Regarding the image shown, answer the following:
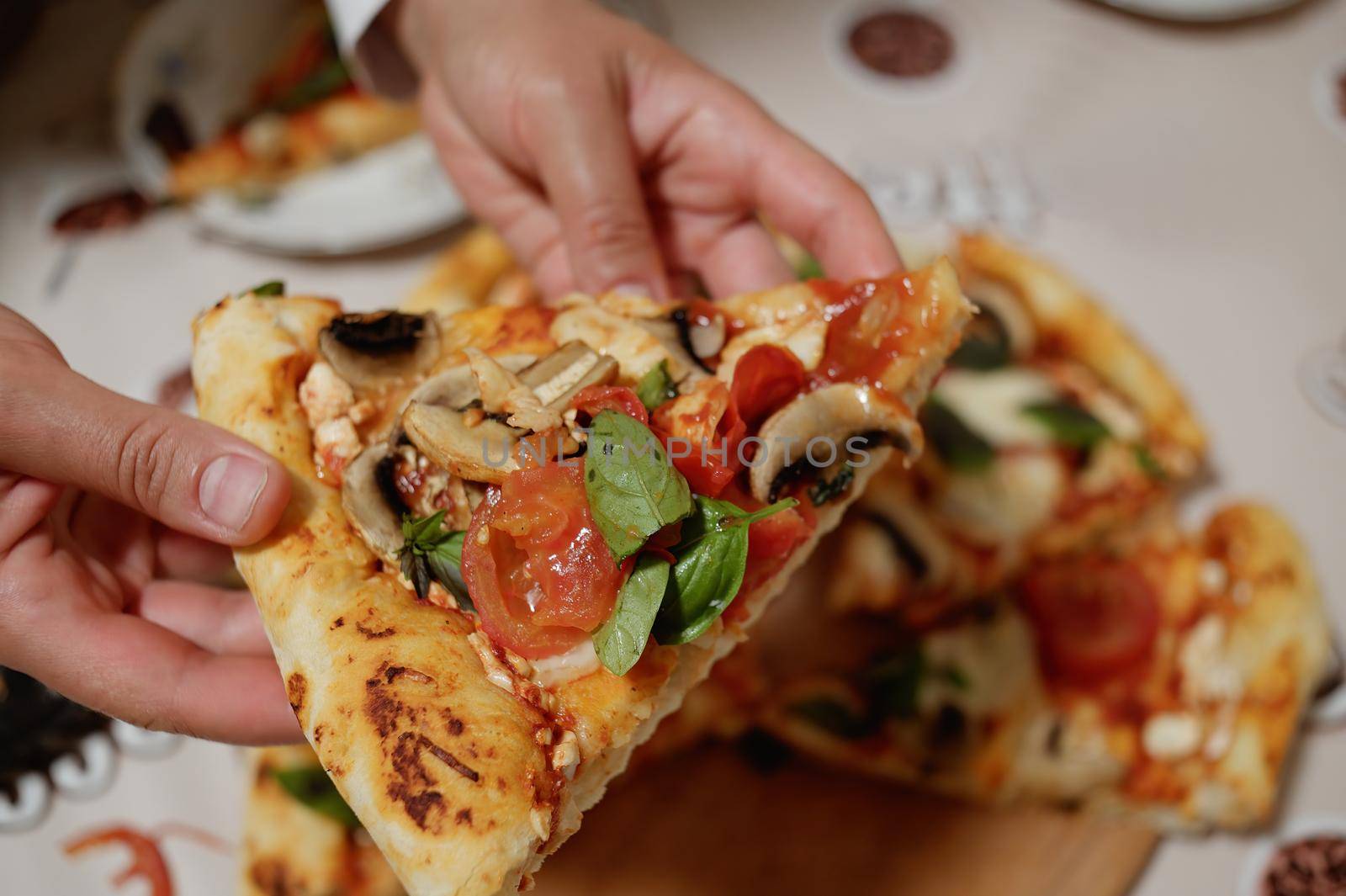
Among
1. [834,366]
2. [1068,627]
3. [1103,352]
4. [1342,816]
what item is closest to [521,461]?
[834,366]

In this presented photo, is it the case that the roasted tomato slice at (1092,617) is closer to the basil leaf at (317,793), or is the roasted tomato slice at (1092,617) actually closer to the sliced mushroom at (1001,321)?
the sliced mushroom at (1001,321)

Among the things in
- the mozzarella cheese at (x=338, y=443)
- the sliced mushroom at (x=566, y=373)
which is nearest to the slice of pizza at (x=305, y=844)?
the mozzarella cheese at (x=338, y=443)

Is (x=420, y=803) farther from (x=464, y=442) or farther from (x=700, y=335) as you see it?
(x=700, y=335)

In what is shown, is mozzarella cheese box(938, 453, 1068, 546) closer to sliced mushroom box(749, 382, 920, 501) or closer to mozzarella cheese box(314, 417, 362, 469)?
sliced mushroom box(749, 382, 920, 501)

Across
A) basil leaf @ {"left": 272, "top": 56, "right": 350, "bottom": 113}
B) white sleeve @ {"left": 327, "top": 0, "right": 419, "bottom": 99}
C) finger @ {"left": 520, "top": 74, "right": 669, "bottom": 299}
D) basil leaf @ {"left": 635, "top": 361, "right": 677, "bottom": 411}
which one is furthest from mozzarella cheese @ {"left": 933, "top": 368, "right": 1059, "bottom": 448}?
basil leaf @ {"left": 272, "top": 56, "right": 350, "bottom": 113}

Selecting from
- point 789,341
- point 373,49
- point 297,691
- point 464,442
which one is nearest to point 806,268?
point 789,341

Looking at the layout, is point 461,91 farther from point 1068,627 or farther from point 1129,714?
point 1129,714
